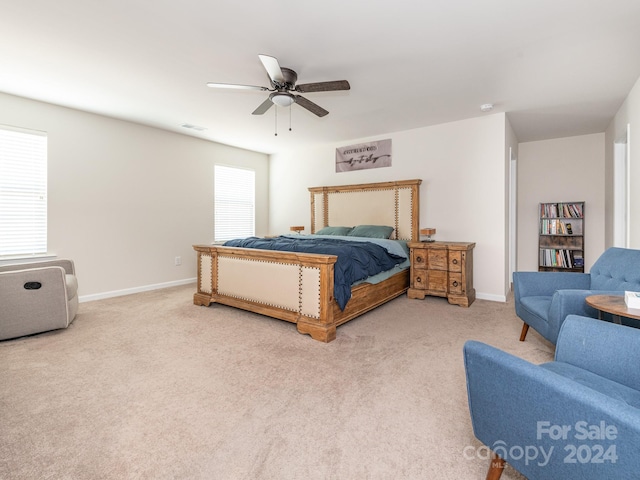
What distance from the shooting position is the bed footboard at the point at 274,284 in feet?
9.51

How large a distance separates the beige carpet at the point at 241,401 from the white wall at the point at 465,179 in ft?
4.29

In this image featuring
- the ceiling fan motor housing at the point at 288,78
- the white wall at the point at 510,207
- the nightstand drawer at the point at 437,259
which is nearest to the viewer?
the ceiling fan motor housing at the point at 288,78

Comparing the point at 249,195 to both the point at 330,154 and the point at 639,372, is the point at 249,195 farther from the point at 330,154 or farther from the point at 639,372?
the point at 639,372

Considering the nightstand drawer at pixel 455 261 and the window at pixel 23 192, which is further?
the nightstand drawer at pixel 455 261

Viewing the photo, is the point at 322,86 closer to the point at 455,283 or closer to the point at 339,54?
the point at 339,54

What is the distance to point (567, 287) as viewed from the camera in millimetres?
2711

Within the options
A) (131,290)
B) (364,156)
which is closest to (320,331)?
(131,290)

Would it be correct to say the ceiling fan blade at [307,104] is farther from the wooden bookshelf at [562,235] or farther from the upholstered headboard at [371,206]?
the wooden bookshelf at [562,235]

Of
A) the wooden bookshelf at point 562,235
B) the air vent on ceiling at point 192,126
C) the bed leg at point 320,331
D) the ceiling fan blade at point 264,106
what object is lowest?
the bed leg at point 320,331

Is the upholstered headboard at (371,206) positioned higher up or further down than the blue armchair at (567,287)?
higher up

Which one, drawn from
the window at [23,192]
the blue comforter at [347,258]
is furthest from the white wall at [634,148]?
the window at [23,192]

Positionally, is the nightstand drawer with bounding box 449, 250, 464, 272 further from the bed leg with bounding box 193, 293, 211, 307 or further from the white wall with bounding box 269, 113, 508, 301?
the bed leg with bounding box 193, 293, 211, 307

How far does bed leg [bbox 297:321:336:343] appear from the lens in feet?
9.26

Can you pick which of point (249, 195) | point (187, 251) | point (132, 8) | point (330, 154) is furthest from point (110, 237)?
point (330, 154)
